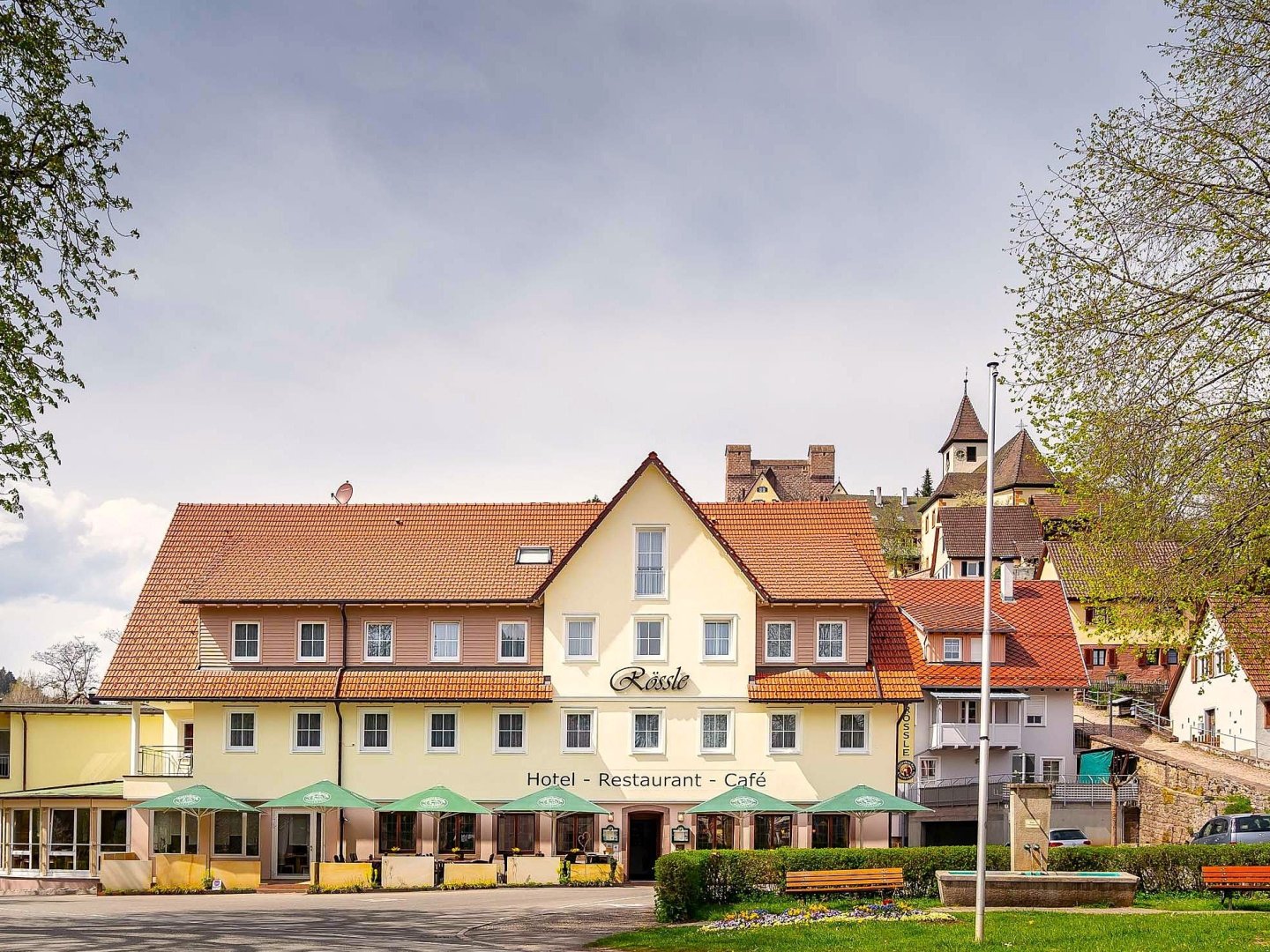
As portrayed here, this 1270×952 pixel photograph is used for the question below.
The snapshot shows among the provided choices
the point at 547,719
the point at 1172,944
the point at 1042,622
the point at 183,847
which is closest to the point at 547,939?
the point at 1172,944

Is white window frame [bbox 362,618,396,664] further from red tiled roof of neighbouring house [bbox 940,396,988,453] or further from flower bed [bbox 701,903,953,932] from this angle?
red tiled roof of neighbouring house [bbox 940,396,988,453]

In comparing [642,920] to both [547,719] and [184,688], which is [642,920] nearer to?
[547,719]

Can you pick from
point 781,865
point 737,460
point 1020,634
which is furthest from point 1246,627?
point 737,460

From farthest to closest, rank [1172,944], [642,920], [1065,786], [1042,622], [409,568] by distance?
Result: [1042,622] → [1065,786] → [409,568] → [642,920] → [1172,944]

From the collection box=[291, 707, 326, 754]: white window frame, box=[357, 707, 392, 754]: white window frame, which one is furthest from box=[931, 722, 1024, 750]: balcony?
box=[291, 707, 326, 754]: white window frame

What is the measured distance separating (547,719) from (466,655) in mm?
3214

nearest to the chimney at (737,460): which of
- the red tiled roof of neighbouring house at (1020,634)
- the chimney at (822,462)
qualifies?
the chimney at (822,462)

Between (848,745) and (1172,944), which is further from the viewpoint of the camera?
(848,745)

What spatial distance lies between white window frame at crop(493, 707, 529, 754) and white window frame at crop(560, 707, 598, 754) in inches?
40.9

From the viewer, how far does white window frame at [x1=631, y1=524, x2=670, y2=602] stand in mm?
42875

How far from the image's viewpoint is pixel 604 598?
43.0 m

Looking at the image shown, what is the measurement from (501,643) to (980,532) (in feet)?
194

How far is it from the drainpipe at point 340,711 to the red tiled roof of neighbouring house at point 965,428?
102 meters

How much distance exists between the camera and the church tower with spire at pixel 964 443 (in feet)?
447
